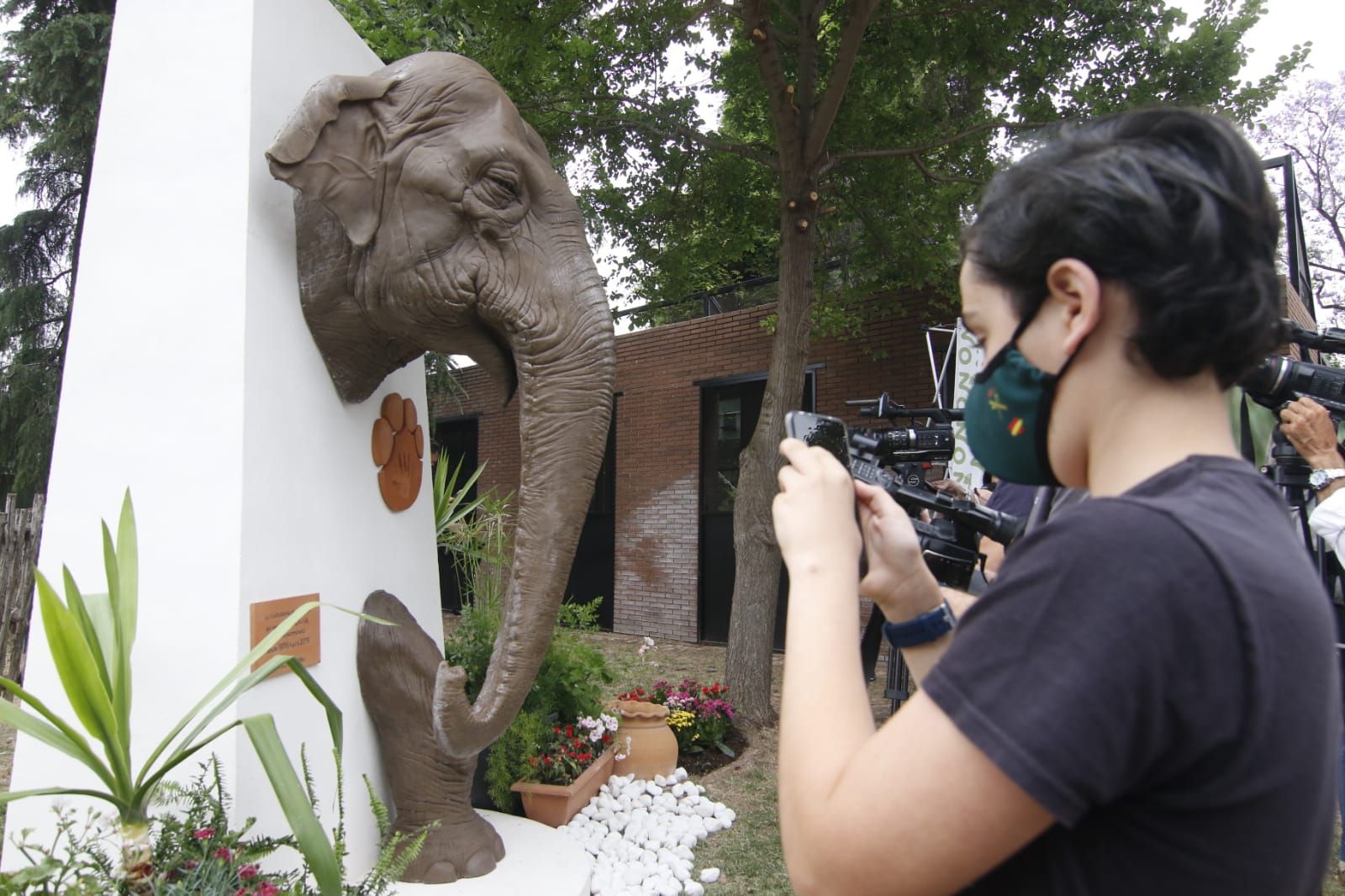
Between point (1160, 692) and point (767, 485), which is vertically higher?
point (1160, 692)

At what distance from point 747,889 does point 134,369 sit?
3.23m

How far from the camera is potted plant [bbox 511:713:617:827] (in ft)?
14.7

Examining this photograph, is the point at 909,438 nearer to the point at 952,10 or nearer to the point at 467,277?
the point at 467,277

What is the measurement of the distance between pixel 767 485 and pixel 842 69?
3.00 m

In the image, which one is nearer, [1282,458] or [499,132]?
[499,132]

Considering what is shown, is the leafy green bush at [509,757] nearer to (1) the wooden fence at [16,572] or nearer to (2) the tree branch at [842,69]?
(2) the tree branch at [842,69]

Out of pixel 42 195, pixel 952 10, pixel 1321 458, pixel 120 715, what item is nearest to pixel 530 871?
pixel 120 715

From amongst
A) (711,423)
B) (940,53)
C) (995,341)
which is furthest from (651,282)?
(995,341)

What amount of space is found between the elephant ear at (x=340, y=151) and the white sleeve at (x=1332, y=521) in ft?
10.3

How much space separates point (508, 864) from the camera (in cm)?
312

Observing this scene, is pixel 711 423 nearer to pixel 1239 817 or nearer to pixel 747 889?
pixel 747 889

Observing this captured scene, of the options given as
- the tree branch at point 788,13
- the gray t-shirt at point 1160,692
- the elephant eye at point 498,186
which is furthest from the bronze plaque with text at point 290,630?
the tree branch at point 788,13

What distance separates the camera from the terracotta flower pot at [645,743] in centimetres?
542

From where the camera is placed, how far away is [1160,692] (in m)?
0.63
